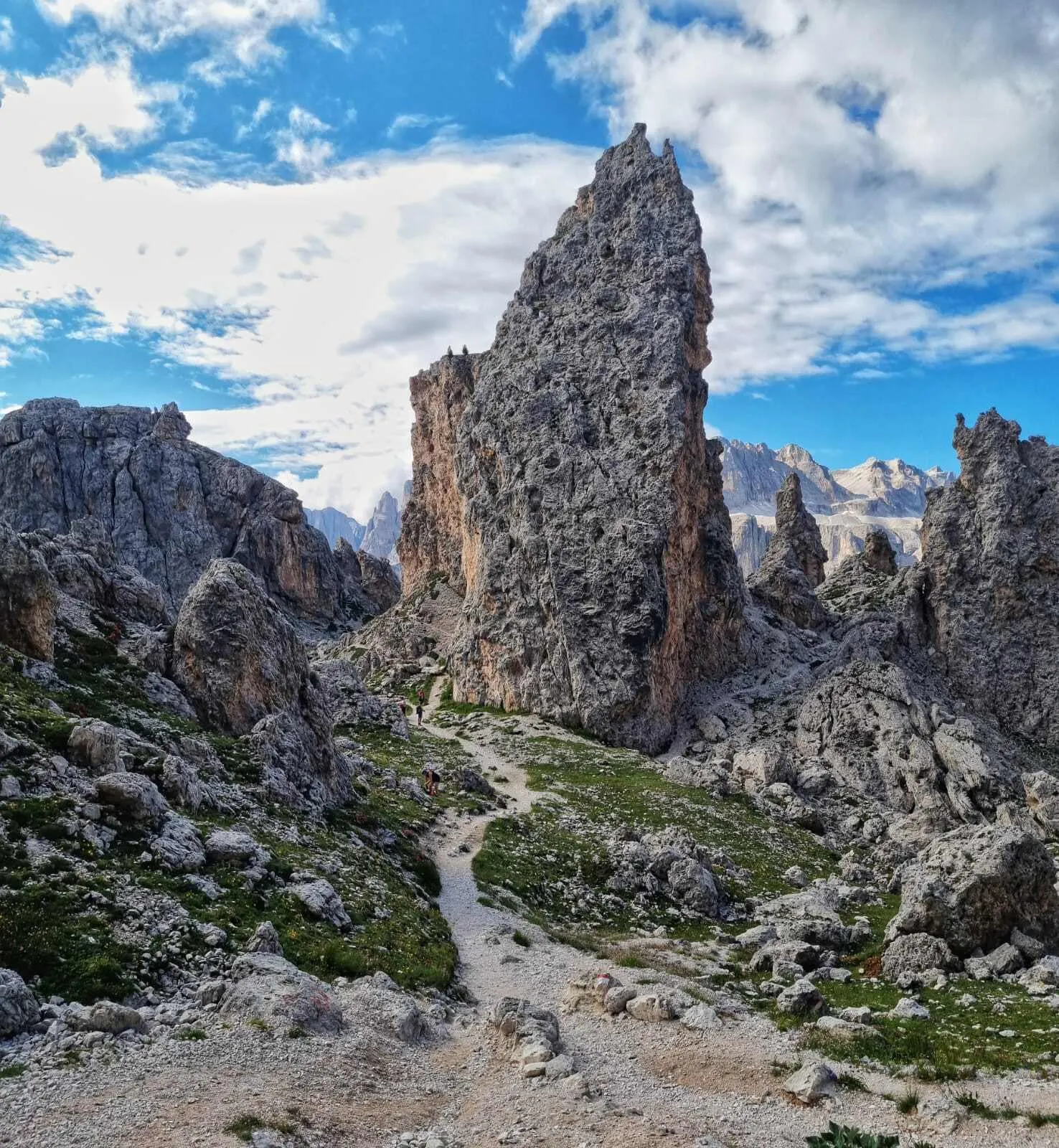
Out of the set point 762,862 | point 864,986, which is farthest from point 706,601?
point 864,986

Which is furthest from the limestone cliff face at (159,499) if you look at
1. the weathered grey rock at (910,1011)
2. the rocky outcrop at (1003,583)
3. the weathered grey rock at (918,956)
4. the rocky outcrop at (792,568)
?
the weathered grey rock at (910,1011)

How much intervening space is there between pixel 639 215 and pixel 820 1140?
374ft

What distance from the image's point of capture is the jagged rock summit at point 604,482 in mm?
89938

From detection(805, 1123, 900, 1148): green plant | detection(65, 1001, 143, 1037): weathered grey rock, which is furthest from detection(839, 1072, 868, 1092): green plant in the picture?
detection(65, 1001, 143, 1037): weathered grey rock

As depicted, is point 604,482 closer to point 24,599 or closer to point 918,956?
point 24,599

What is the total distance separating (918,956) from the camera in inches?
1070

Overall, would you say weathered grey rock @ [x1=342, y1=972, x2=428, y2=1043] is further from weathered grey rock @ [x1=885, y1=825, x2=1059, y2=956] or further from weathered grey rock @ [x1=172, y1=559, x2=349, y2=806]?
weathered grey rock @ [x1=885, y1=825, x2=1059, y2=956]

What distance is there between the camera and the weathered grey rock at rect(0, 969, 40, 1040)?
15.8 meters

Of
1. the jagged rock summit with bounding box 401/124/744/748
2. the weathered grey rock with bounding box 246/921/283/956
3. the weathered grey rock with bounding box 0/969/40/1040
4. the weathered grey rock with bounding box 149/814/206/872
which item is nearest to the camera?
the weathered grey rock with bounding box 0/969/40/1040

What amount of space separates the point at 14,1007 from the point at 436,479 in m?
142

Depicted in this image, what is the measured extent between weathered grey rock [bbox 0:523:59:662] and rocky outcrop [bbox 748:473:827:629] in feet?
323

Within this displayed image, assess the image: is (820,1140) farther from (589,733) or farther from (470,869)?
(589,733)

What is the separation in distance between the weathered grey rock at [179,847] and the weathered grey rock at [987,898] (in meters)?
25.0

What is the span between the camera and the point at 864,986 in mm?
26234
